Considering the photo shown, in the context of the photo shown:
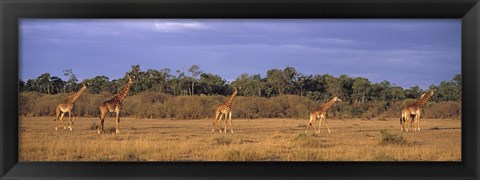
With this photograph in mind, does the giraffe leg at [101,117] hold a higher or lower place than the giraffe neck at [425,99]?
lower

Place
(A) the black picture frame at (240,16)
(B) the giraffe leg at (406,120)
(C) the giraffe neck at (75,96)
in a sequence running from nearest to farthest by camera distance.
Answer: (A) the black picture frame at (240,16) < (C) the giraffe neck at (75,96) < (B) the giraffe leg at (406,120)

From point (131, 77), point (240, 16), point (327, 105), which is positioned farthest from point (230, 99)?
point (240, 16)

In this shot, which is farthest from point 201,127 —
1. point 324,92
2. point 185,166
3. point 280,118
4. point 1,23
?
point 1,23

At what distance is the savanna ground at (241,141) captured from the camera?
6.83m

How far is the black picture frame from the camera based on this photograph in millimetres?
5480

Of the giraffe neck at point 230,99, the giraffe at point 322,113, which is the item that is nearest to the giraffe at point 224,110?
the giraffe neck at point 230,99

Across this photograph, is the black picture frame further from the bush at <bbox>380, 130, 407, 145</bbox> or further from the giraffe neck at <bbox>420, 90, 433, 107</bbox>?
the giraffe neck at <bbox>420, 90, 433, 107</bbox>

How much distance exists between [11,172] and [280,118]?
161 inches

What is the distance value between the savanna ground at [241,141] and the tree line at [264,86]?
409mm

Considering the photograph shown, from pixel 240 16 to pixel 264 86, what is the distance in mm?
2872

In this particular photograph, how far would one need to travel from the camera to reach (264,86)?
27.3 ft

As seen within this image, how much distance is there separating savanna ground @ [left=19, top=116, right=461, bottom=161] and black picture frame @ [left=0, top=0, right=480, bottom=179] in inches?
14.9

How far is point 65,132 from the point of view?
7.87 metres

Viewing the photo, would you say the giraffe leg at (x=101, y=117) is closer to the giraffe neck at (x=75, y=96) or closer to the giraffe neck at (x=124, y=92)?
the giraffe neck at (x=124, y=92)
